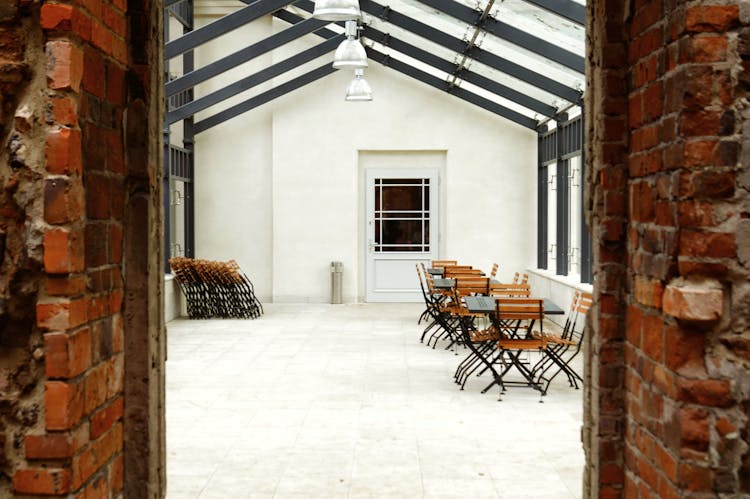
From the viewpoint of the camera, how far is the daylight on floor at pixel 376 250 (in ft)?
19.9

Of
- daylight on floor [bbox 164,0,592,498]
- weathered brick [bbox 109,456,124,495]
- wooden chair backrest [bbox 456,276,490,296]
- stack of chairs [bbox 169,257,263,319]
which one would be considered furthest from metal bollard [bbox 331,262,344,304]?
weathered brick [bbox 109,456,124,495]

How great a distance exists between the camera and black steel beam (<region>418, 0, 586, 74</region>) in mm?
10492

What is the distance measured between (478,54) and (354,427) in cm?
714

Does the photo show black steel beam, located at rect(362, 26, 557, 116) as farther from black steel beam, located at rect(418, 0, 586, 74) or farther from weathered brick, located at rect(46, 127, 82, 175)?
weathered brick, located at rect(46, 127, 82, 175)

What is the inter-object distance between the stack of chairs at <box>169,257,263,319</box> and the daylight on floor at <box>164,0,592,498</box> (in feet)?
0.13

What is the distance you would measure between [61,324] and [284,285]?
46.0ft

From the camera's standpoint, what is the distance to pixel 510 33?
1075cm

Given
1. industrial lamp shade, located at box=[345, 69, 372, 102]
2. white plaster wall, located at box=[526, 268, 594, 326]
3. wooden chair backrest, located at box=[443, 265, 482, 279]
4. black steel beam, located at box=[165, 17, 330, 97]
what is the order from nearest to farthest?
wooden chair backrest, located at box=[443, 265, 482, 279], white plaster wall, located at box=[526, 268, 594, 326], industrial lamp shade, located at box=[345, 69, 372, 102], black steel beam, located at box=[165, 17, 330, 97]

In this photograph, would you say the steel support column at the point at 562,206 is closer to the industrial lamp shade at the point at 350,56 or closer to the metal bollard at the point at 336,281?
the metal bollard at the point at 336,281

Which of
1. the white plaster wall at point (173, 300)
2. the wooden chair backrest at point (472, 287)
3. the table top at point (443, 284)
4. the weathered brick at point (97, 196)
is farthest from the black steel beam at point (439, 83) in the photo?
the weathered brick at point (97, 196)

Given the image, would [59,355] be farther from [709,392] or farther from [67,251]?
[709,392]

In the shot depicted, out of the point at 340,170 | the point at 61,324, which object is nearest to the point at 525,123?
the point at 340,170

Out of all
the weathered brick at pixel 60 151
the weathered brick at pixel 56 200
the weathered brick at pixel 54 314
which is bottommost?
the weathered brick at pixel 54 314

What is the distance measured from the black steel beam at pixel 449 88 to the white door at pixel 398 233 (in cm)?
163
